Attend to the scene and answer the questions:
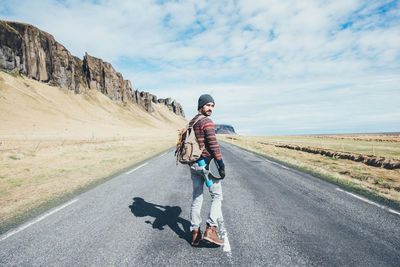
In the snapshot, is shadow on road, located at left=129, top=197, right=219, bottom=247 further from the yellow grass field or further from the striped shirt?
the yellow grass field

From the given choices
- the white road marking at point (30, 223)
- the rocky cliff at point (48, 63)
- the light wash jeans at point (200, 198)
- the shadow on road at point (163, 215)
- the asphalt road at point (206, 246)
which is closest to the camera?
the asphalt road at point (206, 246)

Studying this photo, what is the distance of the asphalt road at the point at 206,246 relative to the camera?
2982mm

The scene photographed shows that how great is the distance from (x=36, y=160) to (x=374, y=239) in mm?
16725

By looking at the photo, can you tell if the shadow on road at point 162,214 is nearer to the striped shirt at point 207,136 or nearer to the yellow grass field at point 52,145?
the striped shirt at point 207,136

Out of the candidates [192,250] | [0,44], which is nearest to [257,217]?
[192,250]

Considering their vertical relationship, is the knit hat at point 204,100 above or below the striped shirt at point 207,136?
above

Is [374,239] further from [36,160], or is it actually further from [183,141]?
[36,160]

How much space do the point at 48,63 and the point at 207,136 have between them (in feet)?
405

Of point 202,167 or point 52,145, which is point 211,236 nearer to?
point 202,167

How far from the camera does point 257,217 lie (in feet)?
14.4

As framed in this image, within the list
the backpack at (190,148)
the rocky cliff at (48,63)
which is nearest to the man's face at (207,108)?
the backpack at (190,148)

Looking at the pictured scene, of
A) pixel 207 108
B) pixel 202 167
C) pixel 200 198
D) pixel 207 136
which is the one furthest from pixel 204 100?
pixel 200 198

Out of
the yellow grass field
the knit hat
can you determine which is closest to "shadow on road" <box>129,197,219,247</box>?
the knit hat

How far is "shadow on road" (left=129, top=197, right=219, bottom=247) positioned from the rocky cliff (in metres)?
107
